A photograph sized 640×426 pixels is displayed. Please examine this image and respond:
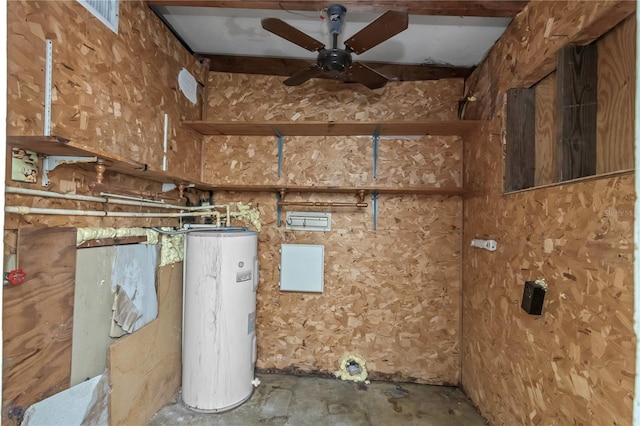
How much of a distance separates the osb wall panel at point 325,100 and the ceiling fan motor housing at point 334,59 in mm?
822

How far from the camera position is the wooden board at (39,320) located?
1.24m

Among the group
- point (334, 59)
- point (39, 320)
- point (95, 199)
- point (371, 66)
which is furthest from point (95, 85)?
point (371, 66)

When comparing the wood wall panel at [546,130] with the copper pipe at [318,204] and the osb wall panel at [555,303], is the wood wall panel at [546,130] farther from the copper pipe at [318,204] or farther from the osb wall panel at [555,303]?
the copper pipe at [318,204]

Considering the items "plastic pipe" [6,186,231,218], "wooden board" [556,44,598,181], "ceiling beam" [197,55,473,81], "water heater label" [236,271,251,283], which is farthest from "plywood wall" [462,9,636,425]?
"plastic pipe" [6,186,231,218]

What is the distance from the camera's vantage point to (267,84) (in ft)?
8.98

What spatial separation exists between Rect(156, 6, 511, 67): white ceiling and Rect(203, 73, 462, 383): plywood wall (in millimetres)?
270

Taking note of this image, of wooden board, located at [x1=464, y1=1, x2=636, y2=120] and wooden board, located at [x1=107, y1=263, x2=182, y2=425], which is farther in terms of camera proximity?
wooden board, located at [x1=107, y1=263, x2=182, y2=425]

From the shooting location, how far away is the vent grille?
1532 mm

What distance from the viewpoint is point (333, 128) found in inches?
97.2

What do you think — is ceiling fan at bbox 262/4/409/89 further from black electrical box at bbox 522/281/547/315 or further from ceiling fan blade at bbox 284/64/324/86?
black electrical box at bbox 522/281/547/315

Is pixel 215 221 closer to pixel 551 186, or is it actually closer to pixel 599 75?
pixel 551 186

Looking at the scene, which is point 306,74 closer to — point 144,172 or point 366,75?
point 366,75

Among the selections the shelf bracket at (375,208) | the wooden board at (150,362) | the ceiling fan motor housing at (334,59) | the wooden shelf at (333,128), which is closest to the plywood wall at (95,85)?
the wooden shelf at (333,128)

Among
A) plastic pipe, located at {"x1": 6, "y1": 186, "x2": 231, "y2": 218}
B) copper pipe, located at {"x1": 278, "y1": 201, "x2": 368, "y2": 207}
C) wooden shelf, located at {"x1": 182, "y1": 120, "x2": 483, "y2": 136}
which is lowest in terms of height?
plastic pipe, located at {"x1": 6, "y1": 186, "x2": 231, "y2": 218}
